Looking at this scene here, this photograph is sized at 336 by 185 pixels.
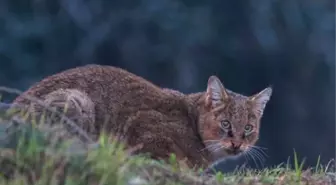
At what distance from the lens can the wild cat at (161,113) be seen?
10234mm

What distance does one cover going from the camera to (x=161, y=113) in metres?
10.6

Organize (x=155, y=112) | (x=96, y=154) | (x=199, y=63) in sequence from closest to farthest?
(x=96, y=154)
(x=155, y=112)
(x=199, y=63)

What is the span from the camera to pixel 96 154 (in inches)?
313

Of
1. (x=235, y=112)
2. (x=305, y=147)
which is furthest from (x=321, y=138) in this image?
(x=235, y=112)

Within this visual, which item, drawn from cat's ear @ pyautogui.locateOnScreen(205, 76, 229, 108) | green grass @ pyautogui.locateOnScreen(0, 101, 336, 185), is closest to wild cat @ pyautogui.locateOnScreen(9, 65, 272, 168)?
cat's ear @ pyautogui.locateOnScreen(205, 76, 229, 108)

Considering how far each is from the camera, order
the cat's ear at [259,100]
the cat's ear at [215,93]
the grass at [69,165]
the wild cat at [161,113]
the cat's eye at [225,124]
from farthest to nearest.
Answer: the cat's ear at [259,100], the cat's ear at [215,93], the cat's eye at [225,124], the wild cat at [161,113], the grass at [69,165]

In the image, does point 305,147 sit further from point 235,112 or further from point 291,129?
point 235,112

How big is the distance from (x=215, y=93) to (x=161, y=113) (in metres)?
0.51

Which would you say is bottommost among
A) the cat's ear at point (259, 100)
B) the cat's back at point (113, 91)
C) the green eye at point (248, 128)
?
the green eye at point (248, 128)

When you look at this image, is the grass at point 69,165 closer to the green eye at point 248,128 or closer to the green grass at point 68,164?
the green grass at point 68,164

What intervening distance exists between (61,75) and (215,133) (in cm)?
139

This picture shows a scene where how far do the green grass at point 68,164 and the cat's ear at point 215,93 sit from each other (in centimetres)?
240

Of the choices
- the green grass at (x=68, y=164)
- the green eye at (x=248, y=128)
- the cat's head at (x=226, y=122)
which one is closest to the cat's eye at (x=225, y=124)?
the cat's head at (x=226, y=122)

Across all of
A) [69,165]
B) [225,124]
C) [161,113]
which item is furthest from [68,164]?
[225,124]
